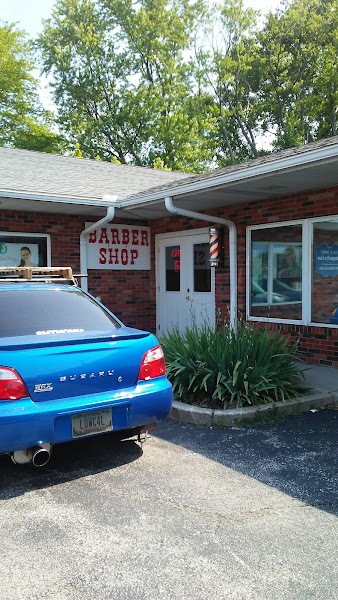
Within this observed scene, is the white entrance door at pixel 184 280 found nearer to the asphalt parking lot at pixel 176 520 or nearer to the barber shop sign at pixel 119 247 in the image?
the barber shop sign at pixel 119 247

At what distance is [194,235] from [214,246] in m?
0.91

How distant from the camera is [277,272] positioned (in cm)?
846

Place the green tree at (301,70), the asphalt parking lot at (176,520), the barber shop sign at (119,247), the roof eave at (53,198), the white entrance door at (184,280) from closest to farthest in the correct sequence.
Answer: the asphalt parking lot at (176,520) < the roof eave at (53,198) < the white entrance door at (184,280) < the barber shop sign at (119,247) < the green tree at (301,70)

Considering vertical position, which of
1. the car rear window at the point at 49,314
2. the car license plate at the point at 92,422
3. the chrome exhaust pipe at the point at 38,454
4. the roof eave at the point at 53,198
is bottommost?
the chrome exhaust pipe at the point at 38,454

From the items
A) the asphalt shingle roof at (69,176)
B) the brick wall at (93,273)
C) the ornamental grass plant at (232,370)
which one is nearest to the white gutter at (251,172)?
the asphalt shingle roof at (69,176)

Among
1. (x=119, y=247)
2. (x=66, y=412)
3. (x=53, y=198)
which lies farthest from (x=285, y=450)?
(x=119, y=247)

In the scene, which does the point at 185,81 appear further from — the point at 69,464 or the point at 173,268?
the point at 69,464

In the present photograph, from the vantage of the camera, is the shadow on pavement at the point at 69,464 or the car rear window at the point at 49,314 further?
the car rear window at the point at 49,314

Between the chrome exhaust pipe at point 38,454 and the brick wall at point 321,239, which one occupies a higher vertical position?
the brick wall at point 321,239

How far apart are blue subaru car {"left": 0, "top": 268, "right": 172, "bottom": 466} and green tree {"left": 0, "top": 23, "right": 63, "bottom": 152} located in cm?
2663

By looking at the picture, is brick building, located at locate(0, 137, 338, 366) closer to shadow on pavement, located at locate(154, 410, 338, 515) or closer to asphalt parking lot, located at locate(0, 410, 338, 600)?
shadow on pavement, located at locate(154, 410, 338, 515)

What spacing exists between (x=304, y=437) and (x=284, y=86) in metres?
30.0

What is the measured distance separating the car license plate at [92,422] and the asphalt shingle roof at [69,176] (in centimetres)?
497

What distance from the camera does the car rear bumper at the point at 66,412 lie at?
345 cm
